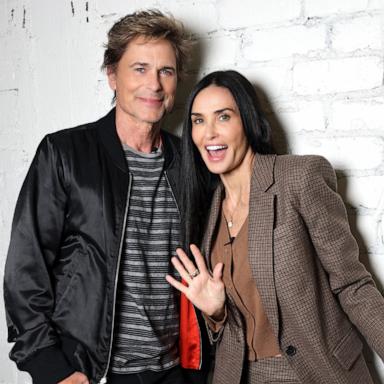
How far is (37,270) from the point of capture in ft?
4.45

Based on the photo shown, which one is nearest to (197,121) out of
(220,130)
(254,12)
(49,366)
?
(220,130)

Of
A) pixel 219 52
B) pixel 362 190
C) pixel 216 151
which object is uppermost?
pixel 219 52

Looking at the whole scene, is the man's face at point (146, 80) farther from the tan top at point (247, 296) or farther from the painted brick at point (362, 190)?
the painted brick at point (362, 190)

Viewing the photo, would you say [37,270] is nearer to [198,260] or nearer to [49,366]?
[49,366]

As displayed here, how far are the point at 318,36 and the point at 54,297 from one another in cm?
101

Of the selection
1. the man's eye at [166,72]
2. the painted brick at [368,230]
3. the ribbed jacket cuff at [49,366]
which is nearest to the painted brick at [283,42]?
the man's eye at [166,72]

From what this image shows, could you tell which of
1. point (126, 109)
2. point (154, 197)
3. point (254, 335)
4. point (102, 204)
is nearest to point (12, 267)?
point (102, 204)

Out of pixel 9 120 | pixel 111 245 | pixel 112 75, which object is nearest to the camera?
pixel 111 245

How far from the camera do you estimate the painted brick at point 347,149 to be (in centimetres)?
143

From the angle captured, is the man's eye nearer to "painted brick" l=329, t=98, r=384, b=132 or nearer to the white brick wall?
the white brick wall

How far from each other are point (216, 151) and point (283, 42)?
38 centimetres

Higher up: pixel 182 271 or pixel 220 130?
pixel 220 130

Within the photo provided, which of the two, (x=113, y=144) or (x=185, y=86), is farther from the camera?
(x=185, y=86)

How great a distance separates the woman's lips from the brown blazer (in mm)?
143
